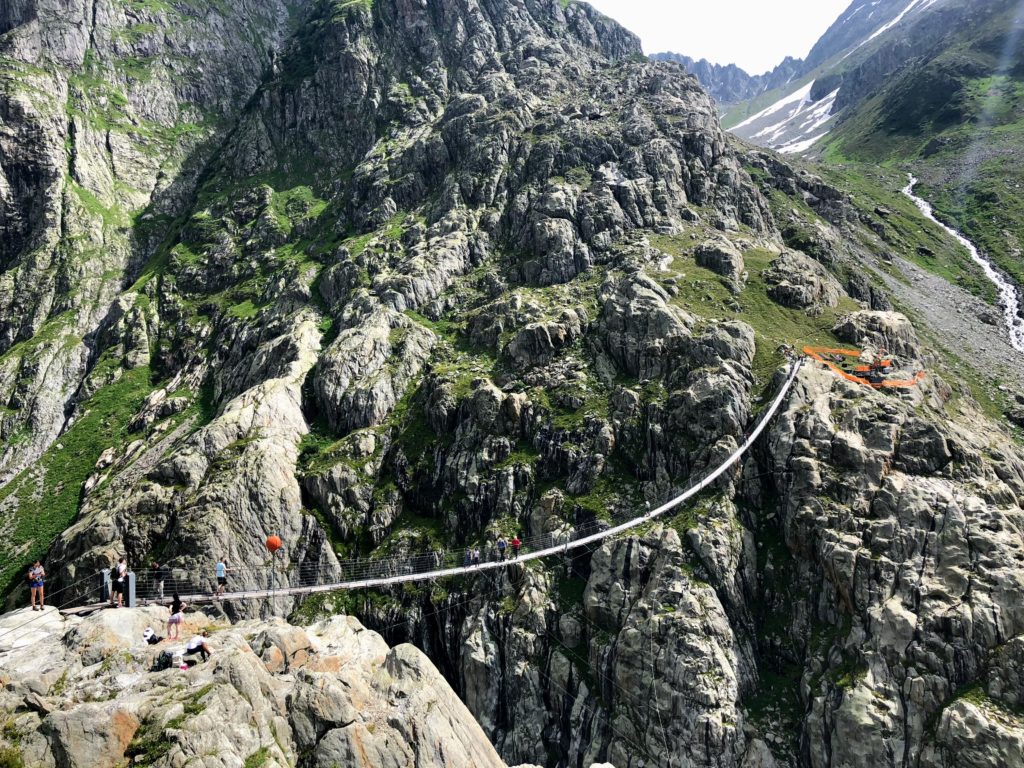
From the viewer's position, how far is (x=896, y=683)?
3572cm

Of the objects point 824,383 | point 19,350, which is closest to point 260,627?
point 824,383

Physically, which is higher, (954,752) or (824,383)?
(824,383)

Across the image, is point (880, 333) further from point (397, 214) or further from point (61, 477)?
point (61, 477)

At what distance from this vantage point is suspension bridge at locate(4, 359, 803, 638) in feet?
149

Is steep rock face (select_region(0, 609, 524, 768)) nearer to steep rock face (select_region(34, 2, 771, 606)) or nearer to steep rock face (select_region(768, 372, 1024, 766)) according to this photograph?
steep rock face (select_region(768, 372, 1024, 766))

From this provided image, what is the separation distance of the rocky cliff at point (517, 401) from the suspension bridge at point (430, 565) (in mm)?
992

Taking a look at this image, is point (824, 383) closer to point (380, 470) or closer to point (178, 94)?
point (380, 470)

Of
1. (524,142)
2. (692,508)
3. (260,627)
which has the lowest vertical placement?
(692,508)

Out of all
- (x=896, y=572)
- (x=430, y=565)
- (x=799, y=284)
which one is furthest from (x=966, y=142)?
(x=430, y=565)

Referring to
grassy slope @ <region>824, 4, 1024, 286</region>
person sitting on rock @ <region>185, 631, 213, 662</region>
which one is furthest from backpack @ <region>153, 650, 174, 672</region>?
grassy slope @ <region>824, 4, 1024, 286</region>

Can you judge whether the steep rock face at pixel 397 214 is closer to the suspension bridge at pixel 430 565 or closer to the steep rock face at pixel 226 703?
the suspension bridge at pixel 430 565

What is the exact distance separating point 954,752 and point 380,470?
47.9m

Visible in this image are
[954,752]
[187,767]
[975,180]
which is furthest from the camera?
[975,180]

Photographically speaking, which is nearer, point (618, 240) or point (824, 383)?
point (824, 383)
